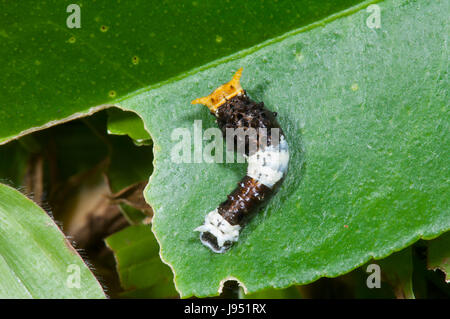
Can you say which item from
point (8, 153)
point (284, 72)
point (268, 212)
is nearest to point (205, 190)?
point (268, 212)

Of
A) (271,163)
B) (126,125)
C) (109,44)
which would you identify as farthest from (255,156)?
(109,44)

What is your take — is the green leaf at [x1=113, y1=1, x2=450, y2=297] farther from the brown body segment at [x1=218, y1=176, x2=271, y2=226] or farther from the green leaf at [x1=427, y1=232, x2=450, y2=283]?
the green leaf at [x1=427, y1=232, x2=450, y2=283]

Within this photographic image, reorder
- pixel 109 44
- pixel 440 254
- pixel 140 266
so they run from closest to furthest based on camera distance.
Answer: pixel 109 44 → pixel 440 254 → pixel 140 266

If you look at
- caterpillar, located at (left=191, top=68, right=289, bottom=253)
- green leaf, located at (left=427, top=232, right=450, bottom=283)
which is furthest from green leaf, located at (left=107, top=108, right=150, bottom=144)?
green leaf, located at (left=427, top=232, right=450, bottom=283)

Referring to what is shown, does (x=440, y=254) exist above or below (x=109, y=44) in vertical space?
below

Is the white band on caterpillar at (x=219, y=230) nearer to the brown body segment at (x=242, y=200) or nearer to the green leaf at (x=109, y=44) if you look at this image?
the brown body segment at (x=242, y=200)

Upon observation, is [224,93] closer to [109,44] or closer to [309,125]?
[309,125]
